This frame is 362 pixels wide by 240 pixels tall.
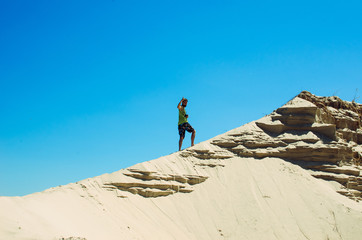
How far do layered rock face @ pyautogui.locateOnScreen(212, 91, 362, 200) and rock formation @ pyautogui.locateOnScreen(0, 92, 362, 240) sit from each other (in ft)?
0.12

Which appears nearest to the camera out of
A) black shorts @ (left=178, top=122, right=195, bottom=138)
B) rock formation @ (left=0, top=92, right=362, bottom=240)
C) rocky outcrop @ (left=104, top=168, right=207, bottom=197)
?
rock formation @ (left=0, top=92, right=362, bottom=240)

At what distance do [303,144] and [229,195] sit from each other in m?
4.06

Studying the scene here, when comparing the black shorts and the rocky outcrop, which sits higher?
the black shorts

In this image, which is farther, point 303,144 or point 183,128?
point 303,144

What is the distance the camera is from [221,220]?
1203 centimetres

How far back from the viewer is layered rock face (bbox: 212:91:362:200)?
14.8 m

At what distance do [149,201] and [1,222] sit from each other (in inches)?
174

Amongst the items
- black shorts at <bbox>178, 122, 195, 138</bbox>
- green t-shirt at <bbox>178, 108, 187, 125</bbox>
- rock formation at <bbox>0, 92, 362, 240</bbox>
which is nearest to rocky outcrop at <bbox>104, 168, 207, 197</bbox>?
rock formation at <bbox>0, 92, 362, 240</bbox>

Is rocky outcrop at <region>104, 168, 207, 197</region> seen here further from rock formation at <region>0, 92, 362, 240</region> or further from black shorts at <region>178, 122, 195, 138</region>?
black shorts at <region>178, 122, 195, 138</region>

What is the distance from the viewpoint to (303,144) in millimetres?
15219

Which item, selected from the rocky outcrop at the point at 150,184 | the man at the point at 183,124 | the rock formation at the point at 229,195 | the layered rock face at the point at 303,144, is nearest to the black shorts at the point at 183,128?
the man at the point at 183,124

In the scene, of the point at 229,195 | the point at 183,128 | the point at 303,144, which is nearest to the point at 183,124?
the point at 183,128

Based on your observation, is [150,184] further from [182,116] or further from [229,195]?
[182,116]

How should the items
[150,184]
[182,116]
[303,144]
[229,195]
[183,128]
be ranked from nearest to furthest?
1. [150,184]
2. [229,195]
3. [183,128]
4. [182,116]
5. [303,144]
